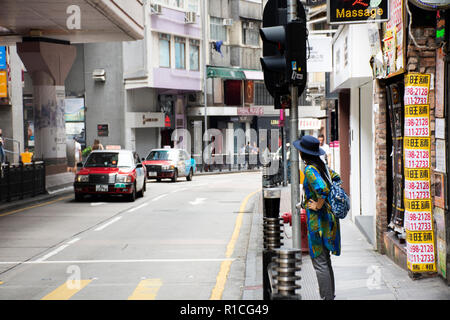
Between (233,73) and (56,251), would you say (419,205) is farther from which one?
(233,73)

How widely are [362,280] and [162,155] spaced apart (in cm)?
2736

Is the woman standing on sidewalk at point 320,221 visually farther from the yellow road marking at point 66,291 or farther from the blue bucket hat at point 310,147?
the yellow road marking at point 66,291

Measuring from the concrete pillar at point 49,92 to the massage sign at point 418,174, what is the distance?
2111cm

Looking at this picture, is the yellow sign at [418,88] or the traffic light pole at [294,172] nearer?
the traffic light pole at [294,172]

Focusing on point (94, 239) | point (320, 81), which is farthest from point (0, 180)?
point (320, 81)

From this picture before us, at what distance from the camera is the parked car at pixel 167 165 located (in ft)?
116

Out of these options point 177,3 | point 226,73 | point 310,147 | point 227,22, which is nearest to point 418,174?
point 310,147

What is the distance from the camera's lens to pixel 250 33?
57.9 m

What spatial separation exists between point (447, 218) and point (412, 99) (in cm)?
153

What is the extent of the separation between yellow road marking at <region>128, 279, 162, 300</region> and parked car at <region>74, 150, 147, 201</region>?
12481 millimetres

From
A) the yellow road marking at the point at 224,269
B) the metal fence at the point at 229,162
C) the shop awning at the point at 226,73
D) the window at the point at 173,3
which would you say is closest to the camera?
the yellow road marking at the point at 224,269

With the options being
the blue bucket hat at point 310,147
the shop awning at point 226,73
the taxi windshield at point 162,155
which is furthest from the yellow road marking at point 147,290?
the shop awning at point 226,73
